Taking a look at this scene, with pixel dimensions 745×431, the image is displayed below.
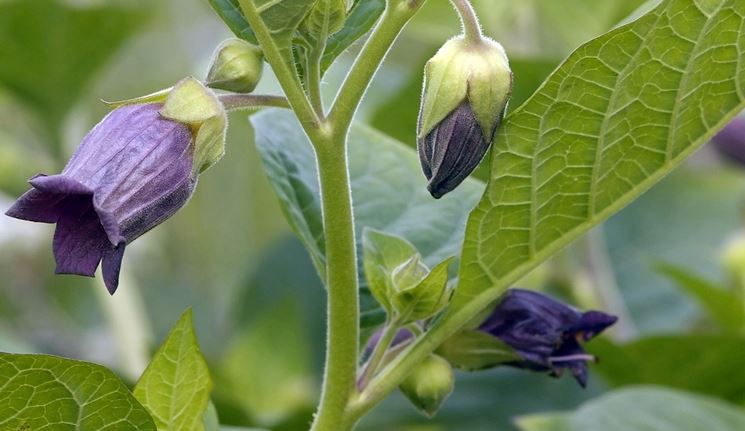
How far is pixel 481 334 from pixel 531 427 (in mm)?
232

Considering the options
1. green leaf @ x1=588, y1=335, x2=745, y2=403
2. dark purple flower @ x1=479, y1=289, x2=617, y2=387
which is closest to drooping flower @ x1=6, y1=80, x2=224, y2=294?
dark purple flower @ x1=479, y1=289, x2=617, y2=387

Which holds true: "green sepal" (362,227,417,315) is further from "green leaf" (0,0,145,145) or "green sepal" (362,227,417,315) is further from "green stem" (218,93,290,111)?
"green leaf" (0,0,145,145)

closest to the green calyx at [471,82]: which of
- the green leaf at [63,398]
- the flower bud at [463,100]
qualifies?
the flower bud at [463,100]

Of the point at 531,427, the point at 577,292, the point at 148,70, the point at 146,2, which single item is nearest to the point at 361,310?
the point at 531,427

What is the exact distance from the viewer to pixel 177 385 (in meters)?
0.69

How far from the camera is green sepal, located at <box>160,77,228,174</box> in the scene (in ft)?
2.13

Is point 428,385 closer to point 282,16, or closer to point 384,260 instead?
point 384,260

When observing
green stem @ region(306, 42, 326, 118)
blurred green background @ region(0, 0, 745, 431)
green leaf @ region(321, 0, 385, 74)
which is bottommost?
blurred green background @ region(0, 0, 745, 431)

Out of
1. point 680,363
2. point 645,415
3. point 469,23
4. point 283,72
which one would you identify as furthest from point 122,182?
point 680,363

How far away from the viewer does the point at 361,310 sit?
82cm

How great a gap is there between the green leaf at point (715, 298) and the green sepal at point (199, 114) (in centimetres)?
76

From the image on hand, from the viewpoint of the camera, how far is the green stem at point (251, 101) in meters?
0.66

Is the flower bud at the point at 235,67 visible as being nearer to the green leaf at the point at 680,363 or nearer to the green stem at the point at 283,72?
the green stem at the point at 283,72

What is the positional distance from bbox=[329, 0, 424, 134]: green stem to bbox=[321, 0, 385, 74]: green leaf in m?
0.07
